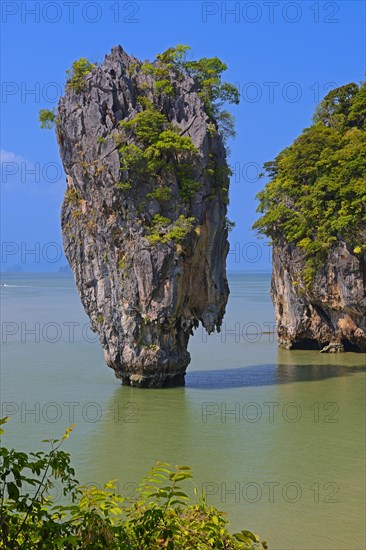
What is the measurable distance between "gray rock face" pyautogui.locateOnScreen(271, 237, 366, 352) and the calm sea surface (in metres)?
1.07

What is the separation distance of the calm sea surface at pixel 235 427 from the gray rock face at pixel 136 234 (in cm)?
179

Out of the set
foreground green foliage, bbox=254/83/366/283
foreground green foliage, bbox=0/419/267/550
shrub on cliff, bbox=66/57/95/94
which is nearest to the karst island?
shrub on cliff, bbox=66/57/95/94

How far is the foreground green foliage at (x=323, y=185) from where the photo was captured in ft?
77.1

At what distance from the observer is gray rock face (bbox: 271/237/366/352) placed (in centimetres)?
2409

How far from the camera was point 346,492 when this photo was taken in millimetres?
10891

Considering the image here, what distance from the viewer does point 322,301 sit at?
26078 millimetres

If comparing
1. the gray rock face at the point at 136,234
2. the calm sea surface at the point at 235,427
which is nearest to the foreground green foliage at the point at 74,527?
the calm sea surface at the point at 235,427

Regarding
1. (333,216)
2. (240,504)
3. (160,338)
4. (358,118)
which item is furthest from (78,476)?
(358,118)

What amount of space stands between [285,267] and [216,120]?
9483mm

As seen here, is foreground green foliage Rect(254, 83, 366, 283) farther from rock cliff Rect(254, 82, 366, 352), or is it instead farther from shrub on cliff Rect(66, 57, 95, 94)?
shrub on cliff Rect(66, 57, 95, 94)

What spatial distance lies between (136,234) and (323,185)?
8788 millimetres

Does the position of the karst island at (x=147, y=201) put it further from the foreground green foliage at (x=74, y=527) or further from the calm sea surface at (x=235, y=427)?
the foreground green foliage at (x=74, y=527)

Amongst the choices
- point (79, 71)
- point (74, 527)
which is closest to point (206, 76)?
point (79, 71)

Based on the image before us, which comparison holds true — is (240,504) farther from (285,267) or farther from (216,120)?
(285,267)
